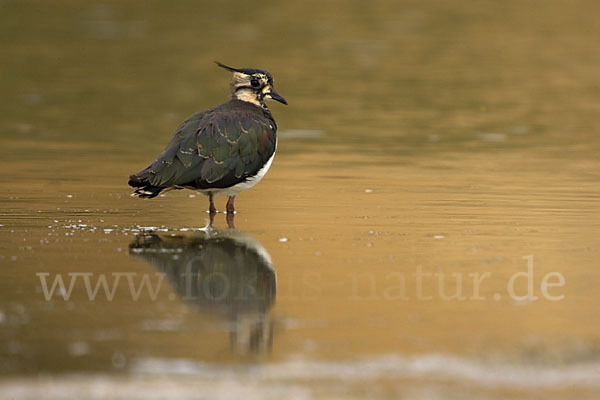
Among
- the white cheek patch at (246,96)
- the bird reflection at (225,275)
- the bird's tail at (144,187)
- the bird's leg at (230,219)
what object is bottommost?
the bird reflection at (225,275)

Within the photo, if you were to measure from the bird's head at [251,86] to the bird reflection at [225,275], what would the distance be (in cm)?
177

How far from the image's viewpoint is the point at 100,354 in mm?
6133

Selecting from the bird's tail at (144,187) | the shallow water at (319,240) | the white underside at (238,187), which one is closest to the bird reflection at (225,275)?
the shallow water at (319,240)

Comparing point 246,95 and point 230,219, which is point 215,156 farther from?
point 246,95

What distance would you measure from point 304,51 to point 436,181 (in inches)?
513

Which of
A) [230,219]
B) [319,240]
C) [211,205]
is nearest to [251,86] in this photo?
[211,205]

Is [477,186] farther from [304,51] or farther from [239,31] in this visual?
[239,31]

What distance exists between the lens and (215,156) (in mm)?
10359

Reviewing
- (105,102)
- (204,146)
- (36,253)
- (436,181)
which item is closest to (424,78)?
(105,102)

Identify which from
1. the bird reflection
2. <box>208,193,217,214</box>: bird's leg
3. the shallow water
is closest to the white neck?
the shallow water

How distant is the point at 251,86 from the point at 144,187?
5.75ft

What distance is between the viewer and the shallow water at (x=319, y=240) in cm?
595

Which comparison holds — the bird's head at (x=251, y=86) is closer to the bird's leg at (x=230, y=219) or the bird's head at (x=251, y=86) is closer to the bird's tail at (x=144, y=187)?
the bird's leg at (x=230, y=219)

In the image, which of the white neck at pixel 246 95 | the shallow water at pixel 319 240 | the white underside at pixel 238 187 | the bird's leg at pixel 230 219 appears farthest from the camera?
the white neck at pixel 246 95
